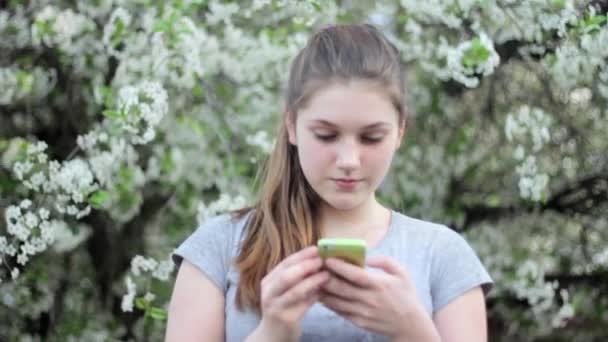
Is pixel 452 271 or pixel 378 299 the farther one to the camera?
pixel 452 271

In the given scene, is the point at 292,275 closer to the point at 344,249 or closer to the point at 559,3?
the point at 344,249

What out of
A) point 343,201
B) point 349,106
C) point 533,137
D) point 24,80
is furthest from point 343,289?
point 24,80

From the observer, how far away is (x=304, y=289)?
1760 millimetres

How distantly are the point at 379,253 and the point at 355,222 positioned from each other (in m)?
0.11

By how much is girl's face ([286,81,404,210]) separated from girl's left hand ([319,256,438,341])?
0.76 feet

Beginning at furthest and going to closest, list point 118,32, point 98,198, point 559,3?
point 118,32 → point 559,3 → point 98,198

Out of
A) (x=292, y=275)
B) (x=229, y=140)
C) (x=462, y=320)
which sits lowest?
(x=462, y=320)

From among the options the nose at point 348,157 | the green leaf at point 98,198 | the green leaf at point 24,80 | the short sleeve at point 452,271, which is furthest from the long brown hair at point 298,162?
the green leaf at point 24,80

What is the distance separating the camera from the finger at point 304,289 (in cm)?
176

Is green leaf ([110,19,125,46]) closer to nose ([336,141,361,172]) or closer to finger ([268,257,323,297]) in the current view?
nose ([336,141,361,172])

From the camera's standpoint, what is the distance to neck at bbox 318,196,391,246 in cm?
216

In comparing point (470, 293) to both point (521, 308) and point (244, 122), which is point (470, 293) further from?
point (521, 308)

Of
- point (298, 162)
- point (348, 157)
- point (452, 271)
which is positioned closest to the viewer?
point (348, 157)

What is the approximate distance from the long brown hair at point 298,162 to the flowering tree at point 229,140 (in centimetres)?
120
